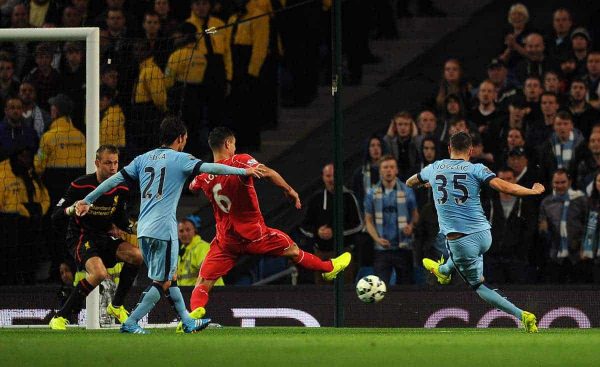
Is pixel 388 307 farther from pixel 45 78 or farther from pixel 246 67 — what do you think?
pixel 45 78

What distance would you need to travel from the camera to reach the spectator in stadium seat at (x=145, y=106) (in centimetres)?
1596

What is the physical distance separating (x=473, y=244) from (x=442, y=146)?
3.92 m

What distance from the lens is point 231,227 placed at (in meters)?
13.3

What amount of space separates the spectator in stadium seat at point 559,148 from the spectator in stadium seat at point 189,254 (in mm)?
4116

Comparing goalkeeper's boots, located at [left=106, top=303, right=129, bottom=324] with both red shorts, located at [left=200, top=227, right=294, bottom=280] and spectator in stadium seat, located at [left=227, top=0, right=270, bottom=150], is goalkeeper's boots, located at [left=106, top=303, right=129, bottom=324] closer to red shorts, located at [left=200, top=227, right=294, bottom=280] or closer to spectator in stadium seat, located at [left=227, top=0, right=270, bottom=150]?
red shorts, located at [left=200, top=227, right=294, bottom=280]

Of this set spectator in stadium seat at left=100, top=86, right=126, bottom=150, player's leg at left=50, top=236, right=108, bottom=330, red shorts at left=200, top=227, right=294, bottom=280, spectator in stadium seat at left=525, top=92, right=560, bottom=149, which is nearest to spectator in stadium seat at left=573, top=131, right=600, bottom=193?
spectator in stadium seat at left=525, top=92, right=560, bottom=149

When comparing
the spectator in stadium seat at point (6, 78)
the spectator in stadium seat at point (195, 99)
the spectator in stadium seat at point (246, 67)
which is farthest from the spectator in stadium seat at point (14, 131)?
the spectator in stadium seat at point (246, 67)

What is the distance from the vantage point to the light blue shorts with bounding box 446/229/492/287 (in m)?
13.0

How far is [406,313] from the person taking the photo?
15.5 m

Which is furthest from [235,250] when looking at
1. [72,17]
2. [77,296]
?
[72,17]

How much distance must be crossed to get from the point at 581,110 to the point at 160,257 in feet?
22.2

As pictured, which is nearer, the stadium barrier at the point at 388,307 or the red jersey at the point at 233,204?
the red jersey at the point at 233,204

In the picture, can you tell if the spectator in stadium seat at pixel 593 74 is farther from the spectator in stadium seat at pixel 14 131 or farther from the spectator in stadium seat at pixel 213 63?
the spectator in stadium seat at pixel 14 131

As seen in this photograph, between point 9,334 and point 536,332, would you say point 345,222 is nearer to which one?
point 536,332
